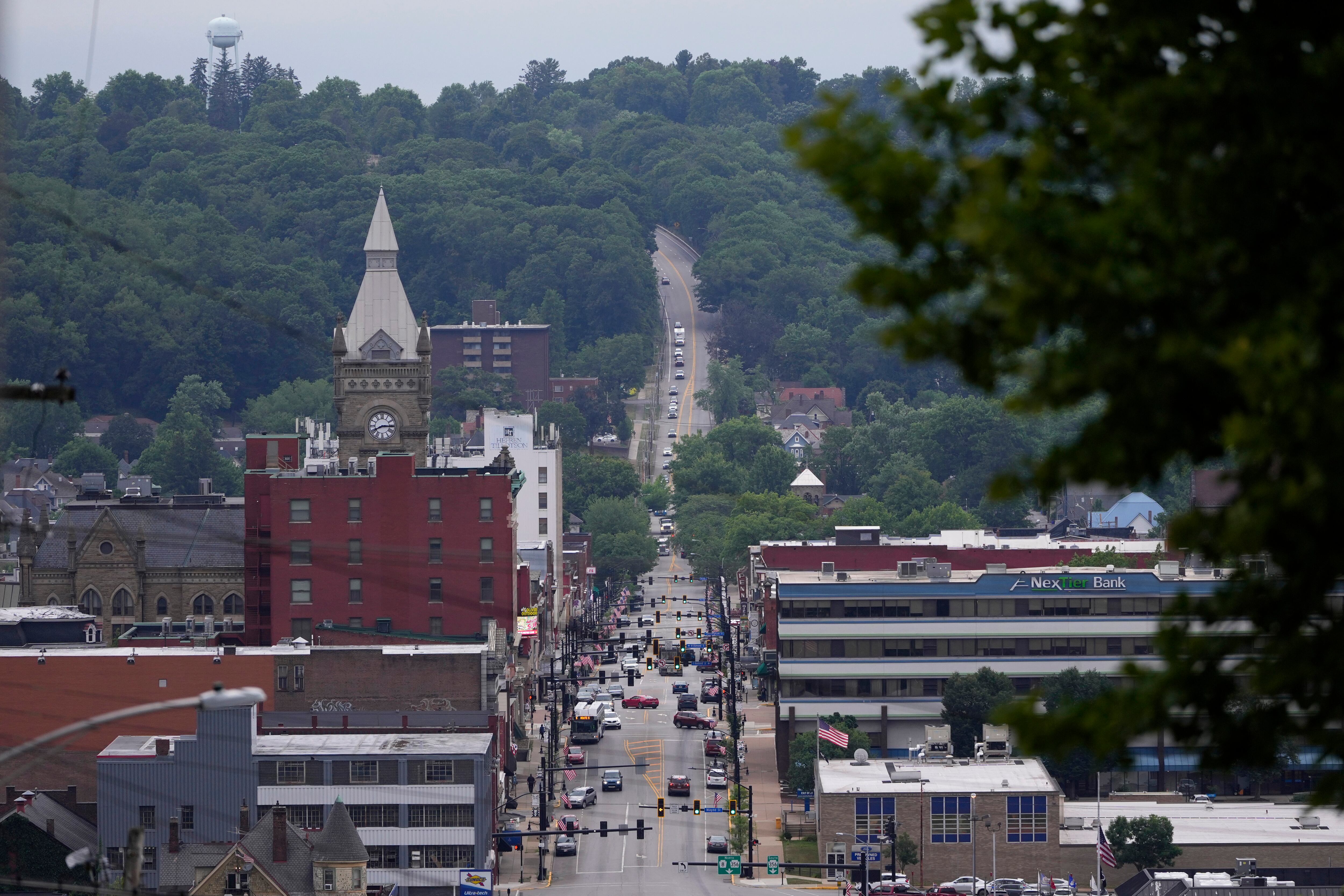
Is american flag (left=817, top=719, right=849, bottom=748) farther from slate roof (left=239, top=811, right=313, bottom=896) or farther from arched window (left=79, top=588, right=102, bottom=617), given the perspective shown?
arched window (left=79, top=588, right=102, bottom=617)

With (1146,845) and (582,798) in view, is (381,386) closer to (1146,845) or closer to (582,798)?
(582,798)

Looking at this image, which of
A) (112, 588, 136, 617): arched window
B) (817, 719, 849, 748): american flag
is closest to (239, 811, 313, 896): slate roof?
(817, 719, 849, 748): american flag

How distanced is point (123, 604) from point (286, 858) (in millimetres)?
45069

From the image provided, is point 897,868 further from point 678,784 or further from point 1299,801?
point 1299,801

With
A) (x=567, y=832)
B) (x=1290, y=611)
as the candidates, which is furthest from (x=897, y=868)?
(x=1290, y=611)

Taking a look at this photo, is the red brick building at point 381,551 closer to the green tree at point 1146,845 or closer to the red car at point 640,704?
the red car at point 640,704

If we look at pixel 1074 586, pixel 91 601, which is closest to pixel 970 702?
pixel 1074 586

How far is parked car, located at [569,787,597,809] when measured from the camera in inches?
4215

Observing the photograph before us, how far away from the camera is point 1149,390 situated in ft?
41.9

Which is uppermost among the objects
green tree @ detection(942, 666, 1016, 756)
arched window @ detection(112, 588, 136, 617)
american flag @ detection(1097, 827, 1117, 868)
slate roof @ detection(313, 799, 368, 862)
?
arched window @ detection(112, 588, 136, 617)

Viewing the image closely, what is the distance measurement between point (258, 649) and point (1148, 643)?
50440 mm

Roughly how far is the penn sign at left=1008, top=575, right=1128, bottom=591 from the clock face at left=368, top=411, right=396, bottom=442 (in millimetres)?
38067

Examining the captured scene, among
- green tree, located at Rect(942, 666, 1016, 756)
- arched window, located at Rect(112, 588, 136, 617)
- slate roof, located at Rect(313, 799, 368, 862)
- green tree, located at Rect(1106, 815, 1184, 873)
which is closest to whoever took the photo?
slate roof, located at Rect(313, 799, 368, 862)

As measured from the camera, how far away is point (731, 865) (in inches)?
3511
